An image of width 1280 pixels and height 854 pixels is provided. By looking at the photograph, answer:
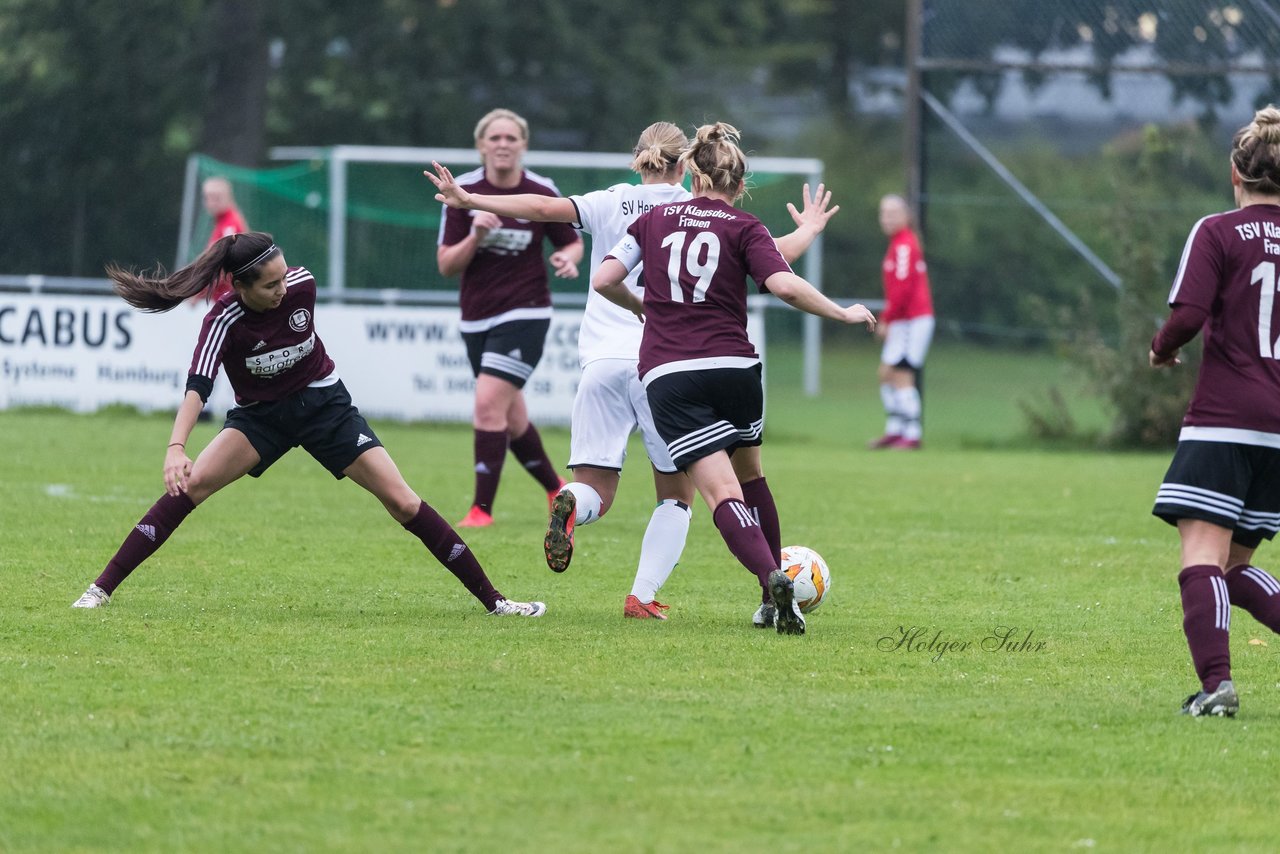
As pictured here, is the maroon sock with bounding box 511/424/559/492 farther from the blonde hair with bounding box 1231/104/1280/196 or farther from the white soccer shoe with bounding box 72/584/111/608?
the blonde hair with bounding box 1231/104/1280/196

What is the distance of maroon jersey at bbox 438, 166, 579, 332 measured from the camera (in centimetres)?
1052

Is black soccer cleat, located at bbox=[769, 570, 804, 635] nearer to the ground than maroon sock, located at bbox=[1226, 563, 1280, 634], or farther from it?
nearer to the ground

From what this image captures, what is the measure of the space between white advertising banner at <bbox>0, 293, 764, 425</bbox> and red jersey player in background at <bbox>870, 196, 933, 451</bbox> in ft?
4.16

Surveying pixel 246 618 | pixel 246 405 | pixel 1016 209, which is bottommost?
pixel 246 618

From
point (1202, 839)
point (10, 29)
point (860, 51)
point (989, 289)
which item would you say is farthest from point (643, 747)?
point (860, 51)

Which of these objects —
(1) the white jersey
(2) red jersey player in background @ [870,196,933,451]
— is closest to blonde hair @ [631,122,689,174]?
(1) the white jersey

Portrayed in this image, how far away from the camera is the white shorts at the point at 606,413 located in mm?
A: 7871

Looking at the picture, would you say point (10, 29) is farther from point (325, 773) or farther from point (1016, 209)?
point (325, 773)

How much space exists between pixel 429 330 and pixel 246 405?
1026 centimetres

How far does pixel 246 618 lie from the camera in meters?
7.12

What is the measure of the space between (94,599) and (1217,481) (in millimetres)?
4187

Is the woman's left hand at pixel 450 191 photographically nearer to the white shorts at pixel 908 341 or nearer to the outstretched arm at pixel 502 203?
the outstretched arm at pixel 502 203

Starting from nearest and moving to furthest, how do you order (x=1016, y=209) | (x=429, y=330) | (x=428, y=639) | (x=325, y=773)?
(x=325, y=773) → (x=428, y=639) → (x=429, y=330) → (x=1016, y=209)

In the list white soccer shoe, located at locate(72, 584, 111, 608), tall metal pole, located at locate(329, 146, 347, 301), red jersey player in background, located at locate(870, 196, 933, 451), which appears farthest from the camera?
tall metal pole, located at locate(329, 146, 347, 301)
